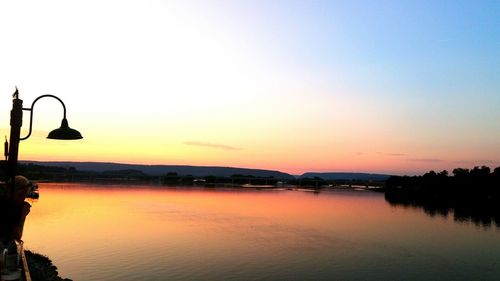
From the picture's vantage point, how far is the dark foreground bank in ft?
87.9

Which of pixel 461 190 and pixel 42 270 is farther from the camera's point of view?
pixel 461 190

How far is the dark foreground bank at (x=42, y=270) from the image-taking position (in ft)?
87.9

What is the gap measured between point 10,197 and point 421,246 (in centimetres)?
5357

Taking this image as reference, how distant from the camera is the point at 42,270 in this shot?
98.2 ft

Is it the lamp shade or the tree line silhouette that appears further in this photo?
the tree line silhouette

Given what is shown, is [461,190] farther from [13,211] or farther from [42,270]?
[13,211]

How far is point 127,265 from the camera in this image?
1517 inches

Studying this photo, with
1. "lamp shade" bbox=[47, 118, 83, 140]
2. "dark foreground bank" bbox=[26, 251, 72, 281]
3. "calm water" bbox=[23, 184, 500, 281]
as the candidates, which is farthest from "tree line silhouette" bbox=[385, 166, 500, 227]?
"lamp shade" bbox=[47, 118, 83, 140]

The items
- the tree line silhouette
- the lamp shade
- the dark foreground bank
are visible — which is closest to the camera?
the lamp shade

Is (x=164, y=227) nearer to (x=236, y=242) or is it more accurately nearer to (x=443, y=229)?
(x=236, y=242)

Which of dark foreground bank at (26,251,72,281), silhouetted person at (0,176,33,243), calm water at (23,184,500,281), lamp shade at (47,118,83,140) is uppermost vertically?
lamp shade at (47,118,83,140)

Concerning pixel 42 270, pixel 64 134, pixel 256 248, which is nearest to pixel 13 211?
pixel 64 134

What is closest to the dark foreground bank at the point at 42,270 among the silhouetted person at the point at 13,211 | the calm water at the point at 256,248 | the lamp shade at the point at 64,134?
the calm water at the point at 256,248

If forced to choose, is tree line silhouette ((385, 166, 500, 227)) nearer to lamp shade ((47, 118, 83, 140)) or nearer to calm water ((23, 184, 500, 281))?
calm water ((23, 184, 500, 281))
